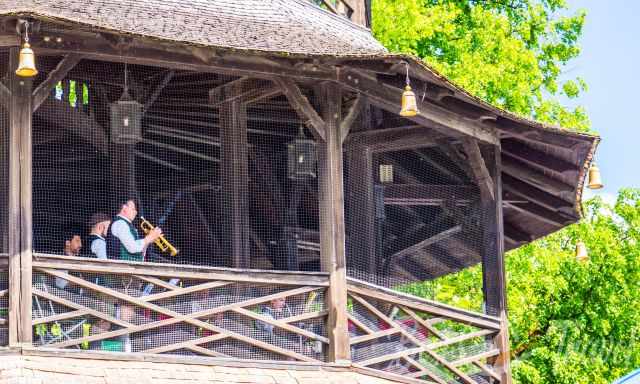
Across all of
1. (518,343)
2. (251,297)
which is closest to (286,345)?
(251,297)

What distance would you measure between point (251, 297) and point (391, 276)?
95.0 inches

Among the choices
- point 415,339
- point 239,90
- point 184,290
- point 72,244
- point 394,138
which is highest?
point 239,90

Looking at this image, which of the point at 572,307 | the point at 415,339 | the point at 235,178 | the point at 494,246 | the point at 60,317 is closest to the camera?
the point at 60,317

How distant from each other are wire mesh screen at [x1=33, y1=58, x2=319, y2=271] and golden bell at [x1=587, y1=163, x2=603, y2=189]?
10.1 ft

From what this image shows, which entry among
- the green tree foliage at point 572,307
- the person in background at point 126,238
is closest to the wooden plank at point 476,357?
the person in background at point 126,238

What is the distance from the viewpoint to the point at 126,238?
17.5 meters

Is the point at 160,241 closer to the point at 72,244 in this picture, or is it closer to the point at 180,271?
the point at 72,244

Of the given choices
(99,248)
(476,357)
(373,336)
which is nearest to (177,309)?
(99,248)

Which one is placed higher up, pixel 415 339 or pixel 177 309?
pixel 177 309

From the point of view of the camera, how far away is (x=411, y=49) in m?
34.0

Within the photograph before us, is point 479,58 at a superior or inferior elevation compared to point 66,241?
superior

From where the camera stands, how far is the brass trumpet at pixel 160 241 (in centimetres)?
1823

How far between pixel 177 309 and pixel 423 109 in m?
3.64

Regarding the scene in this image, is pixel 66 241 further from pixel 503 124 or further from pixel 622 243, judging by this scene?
pixel 622 243
